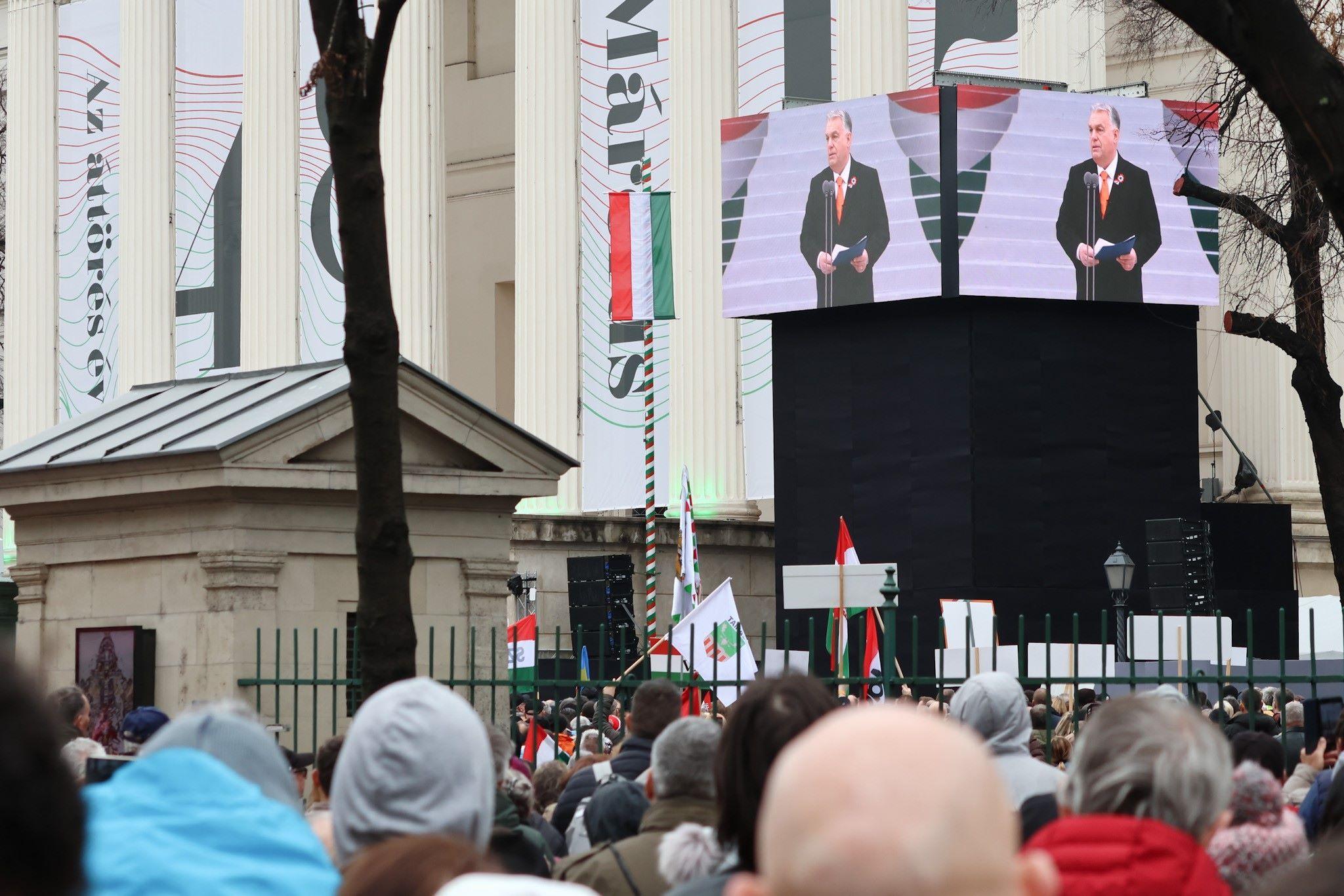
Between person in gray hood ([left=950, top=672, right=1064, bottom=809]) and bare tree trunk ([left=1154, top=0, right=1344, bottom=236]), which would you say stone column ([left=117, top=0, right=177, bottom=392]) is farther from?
person in gray hood ([left=950, top=672, right=1064, bottom=809])

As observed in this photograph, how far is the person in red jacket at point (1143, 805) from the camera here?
13.3 ft

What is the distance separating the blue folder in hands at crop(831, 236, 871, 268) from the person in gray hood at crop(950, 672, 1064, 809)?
21.3m

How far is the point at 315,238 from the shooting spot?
40.3m

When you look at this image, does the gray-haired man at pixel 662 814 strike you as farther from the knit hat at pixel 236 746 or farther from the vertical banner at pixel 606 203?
the vertical banner at pixel 606 203

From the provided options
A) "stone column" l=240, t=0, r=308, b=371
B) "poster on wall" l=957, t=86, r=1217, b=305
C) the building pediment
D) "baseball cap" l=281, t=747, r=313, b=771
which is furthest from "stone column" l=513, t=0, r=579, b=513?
"baseball cap" l=281, t=747, r=313, b=771

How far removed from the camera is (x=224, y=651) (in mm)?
12094

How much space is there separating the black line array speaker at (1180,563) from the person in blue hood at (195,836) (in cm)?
2137

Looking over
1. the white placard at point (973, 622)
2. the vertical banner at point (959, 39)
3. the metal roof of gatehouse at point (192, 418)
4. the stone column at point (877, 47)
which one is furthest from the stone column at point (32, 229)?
the metal roof of gatehouse at point (192, 418)

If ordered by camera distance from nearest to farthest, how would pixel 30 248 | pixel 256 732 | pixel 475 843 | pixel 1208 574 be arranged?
pixel 475 843, pixel 256 732, pixel 1208 574, pixel 30 248

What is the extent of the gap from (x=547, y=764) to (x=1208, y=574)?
53.1ft

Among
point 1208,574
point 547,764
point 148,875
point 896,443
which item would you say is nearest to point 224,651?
point 547,764

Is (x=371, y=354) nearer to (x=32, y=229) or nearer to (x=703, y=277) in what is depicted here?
(x=703, y=277)

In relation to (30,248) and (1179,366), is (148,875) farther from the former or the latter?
(30,248)

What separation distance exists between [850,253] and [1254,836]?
23.3 metres
